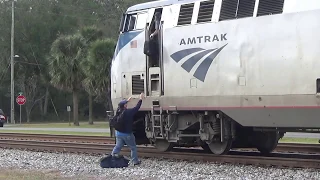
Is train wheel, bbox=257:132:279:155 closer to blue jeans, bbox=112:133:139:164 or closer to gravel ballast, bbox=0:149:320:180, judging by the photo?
gravel ballast, bbox=0:149:320:180

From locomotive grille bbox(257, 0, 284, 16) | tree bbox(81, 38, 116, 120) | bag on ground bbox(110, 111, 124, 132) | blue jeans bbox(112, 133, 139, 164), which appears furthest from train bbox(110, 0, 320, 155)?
tree bbox(81, 38, 116, 120)

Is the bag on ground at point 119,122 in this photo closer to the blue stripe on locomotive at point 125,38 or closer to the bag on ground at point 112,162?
the bag on ground at point 112,162

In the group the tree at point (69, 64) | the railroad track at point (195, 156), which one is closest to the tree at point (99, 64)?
the tree at point (69, 64)

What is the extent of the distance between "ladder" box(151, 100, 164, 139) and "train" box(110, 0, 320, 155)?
30mm

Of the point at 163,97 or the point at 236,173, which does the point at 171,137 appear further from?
the point at 236,173

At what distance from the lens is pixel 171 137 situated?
13891mm

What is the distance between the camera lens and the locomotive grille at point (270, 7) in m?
11.6

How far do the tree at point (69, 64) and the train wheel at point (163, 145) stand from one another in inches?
1064

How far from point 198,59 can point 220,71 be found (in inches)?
30.0

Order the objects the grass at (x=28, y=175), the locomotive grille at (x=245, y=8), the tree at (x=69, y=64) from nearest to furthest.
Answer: the grass at (x=28, y=175) < the locomotive grille at (x=245, y=8) < the tree at (x=69, y=64)

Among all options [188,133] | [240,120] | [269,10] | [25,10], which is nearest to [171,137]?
[188,133]

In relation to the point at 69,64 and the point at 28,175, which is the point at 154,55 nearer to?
the point at 28,175

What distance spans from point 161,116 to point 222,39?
2.73 metres

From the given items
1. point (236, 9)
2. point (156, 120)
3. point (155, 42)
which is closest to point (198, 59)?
point (236, 9)
